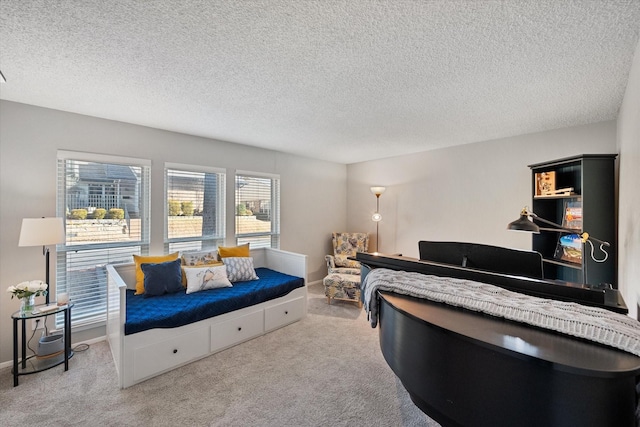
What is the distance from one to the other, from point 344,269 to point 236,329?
207 cm

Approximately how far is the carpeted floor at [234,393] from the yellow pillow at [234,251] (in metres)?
1.25

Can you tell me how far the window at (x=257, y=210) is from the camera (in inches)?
163

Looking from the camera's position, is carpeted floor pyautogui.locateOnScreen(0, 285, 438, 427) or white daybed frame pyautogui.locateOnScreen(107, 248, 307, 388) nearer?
carpeted floor pyautogui.locateOnScreen(0, 285, 438, 427)

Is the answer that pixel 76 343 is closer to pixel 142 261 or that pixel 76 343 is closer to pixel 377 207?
pixel 142 261

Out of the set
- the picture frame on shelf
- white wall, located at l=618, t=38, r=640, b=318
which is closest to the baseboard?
white wall, located at l=618, t=38, r=640, b=318

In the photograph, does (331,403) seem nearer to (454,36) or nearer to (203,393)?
(203,393)

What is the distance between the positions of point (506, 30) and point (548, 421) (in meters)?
1.81

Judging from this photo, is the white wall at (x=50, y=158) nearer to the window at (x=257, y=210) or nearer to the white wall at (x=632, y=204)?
the window at (x=257, y=210)

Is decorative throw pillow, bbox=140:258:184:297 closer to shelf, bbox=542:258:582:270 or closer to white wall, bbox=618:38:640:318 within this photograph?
white wall, bbox=618:38:640:318

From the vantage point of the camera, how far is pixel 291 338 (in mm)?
3037

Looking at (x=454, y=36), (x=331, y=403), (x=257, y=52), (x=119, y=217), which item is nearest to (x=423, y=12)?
(x=454, y=36)

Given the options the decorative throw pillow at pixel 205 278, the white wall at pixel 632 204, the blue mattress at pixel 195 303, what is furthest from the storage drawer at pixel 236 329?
the white wall at pixel 632 204

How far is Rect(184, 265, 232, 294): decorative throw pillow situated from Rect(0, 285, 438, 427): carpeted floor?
72cm

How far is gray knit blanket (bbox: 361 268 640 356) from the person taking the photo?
3.36 ft
